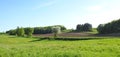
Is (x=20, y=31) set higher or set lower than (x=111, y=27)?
lower

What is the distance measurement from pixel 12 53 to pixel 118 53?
37.8ft

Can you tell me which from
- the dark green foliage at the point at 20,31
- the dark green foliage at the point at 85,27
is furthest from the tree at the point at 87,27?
the dark green foliage at the point at 20,31

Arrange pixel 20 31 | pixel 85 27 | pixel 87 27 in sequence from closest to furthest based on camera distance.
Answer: pixel 20 31
pixel 87 27
pixel 85 27

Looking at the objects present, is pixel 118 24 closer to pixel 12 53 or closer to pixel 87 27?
pixel 87 27

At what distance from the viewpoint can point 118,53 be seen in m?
31.0

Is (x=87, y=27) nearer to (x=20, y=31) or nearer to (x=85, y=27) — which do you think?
(x=85, y=27)

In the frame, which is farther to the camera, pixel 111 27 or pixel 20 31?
pixel 20 31

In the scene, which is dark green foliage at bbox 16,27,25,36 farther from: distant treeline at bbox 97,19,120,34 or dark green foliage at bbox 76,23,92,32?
distant treeline at bbox 97,19,120,34

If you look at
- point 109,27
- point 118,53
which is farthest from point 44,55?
point 109,27

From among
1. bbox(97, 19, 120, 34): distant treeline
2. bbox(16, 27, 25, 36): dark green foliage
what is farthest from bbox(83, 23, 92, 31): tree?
bbox(16, 27, 25, 36): dark green foliage

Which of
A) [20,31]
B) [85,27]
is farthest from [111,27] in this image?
[20,31]

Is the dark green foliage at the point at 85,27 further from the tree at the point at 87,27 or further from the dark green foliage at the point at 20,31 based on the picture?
the dark green foliage at the point at 20,31

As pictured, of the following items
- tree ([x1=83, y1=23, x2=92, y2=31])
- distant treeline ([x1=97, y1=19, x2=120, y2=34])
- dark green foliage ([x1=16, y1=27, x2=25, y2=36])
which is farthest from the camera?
tree ([x1=83, y1=23, x2=92, y2=31])

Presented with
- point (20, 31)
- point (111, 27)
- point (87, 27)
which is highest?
point (87, 27)
